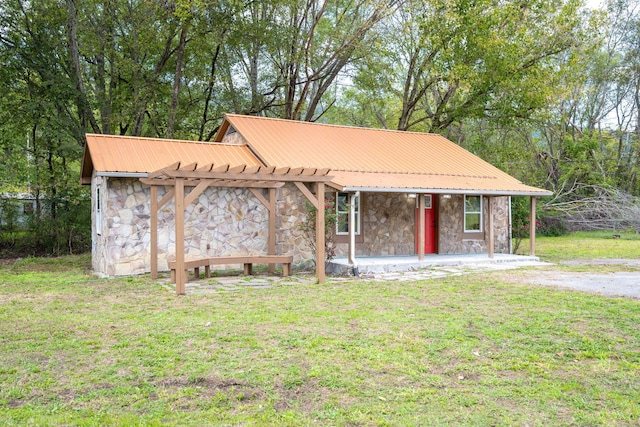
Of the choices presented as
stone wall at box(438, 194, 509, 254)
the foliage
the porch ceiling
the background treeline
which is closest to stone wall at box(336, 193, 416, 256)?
the porch ceiling

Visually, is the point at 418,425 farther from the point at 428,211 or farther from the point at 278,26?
the point at 278,26

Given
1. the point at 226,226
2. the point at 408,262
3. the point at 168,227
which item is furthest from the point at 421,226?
the point at 168,227

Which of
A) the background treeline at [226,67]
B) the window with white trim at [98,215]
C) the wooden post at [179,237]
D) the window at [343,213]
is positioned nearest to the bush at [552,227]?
the background treeline at [226,67]

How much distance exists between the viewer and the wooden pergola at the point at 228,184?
8.68 metres

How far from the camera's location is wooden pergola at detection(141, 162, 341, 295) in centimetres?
868

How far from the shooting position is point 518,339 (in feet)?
18.9

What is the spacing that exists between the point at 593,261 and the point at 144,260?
11.7 metres

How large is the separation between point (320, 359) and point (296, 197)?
308 inches

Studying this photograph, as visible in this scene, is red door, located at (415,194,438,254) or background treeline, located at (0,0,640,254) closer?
red door, located at (415,194,438,254)

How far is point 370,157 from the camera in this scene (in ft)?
47.8

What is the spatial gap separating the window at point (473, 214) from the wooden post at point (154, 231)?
8.96 m

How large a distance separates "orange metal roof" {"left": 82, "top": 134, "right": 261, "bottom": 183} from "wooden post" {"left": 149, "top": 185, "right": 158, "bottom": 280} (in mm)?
711

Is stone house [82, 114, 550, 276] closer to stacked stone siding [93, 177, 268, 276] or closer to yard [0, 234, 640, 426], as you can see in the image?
stacked stone siding [93, 177, 268, 276]

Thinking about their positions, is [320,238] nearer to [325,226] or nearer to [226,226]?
[325,226]
